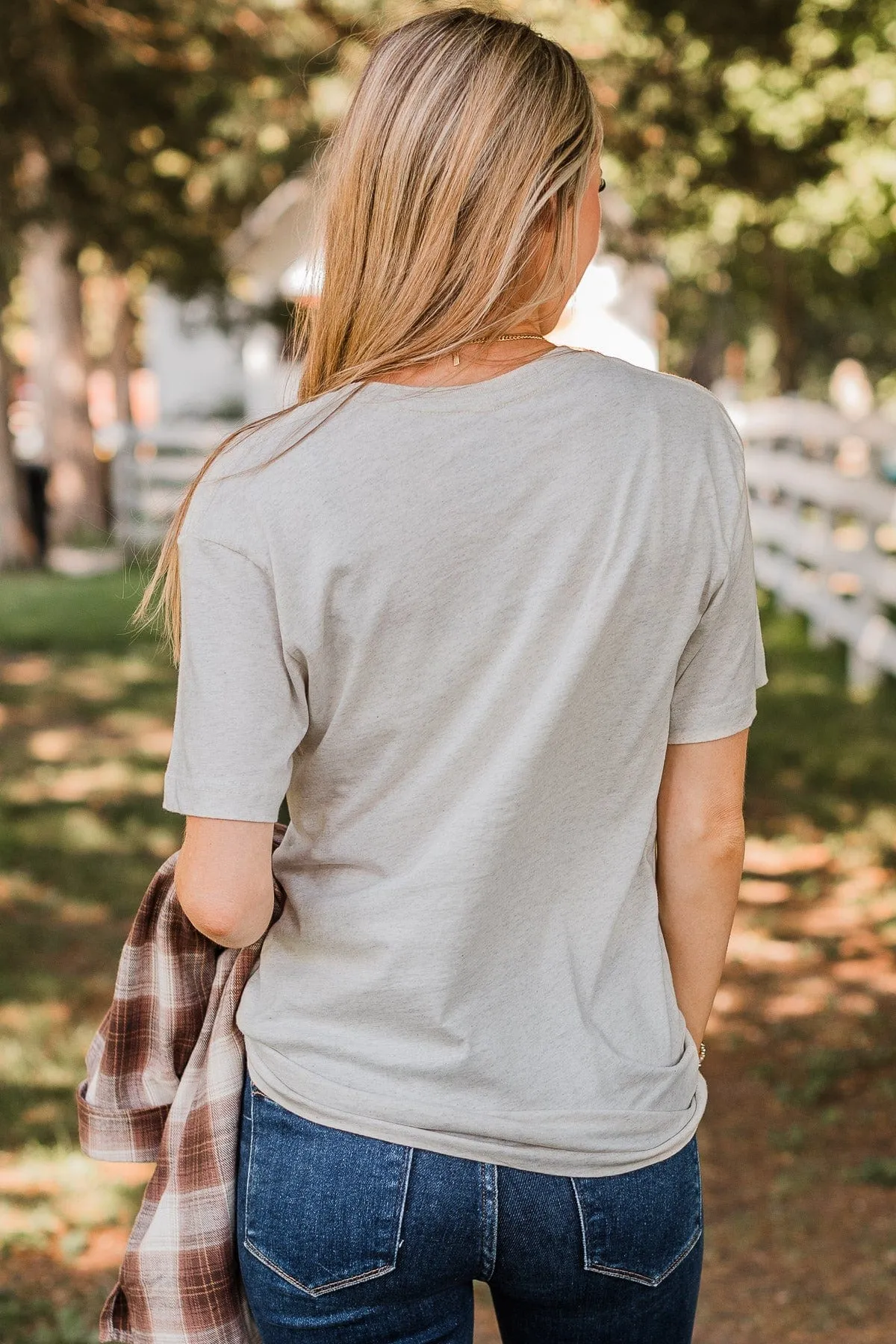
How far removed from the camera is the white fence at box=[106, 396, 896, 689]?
917 cm

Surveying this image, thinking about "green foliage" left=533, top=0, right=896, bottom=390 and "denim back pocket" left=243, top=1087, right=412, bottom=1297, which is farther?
"green foliage" left=533, top=0, right=896, bottom=390

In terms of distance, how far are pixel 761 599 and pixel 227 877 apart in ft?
39.5

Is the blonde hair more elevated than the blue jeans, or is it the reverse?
the blonde hair

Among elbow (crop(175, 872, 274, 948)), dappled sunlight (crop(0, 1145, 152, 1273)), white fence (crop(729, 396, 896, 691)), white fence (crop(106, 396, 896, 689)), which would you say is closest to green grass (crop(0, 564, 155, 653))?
white fence (crop(106, 396, 896, 689))

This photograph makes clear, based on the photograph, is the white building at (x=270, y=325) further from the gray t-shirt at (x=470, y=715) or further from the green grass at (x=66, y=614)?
the green grass at (x=66, y=614)

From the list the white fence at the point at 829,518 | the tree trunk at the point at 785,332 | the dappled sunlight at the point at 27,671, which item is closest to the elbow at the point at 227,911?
the white fence at the point at 829,518

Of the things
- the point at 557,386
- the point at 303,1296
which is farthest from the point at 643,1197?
the point at 557,386

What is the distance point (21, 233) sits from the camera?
25.8 ft

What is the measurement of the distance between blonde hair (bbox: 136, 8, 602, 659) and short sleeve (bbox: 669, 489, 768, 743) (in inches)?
12.6

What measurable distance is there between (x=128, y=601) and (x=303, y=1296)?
39.4 feet

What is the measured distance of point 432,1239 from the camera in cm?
135

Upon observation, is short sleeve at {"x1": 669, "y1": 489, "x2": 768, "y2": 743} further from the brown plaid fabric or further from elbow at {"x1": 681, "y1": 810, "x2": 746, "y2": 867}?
the brown plaid fabric

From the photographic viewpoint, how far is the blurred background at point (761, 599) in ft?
11.8

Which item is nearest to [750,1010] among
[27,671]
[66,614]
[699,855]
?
[699,855]
